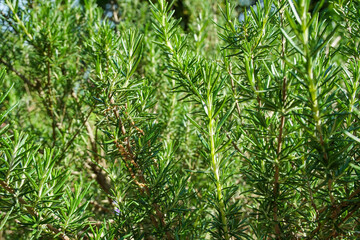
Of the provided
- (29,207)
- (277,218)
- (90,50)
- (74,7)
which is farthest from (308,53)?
(74,7)

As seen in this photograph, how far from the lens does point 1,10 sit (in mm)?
1062

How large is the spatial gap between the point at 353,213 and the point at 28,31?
1.06 m

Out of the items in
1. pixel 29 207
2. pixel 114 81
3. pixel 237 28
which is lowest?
pixel 29 207

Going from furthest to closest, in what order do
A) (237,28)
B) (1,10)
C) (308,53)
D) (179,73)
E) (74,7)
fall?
(74,7) → (1,10) → (237,28) → (179,73) → (308,53)

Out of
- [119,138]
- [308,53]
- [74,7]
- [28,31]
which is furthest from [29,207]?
[74,7]

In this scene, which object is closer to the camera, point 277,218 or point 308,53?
point 308,53

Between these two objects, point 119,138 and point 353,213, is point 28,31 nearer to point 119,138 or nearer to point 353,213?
point 119,138

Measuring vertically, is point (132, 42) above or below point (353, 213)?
above

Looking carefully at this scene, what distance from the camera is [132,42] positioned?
602mm

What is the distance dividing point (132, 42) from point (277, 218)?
46 cm

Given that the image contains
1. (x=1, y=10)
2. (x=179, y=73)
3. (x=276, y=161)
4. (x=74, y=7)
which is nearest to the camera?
(x=276, y=161)

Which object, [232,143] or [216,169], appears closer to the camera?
[216,169]

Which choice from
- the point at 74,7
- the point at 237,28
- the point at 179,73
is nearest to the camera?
the point at 179,73

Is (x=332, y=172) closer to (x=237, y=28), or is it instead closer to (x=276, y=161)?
(x=276, y=161)
